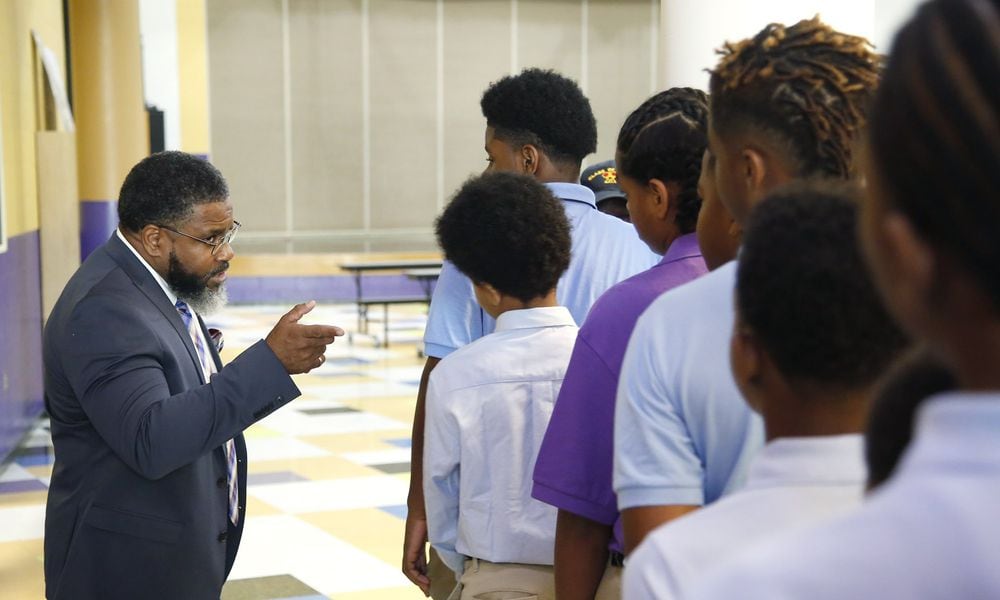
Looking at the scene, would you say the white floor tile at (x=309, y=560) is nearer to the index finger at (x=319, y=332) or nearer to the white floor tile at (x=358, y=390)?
the index finger at (x=319, y=332)

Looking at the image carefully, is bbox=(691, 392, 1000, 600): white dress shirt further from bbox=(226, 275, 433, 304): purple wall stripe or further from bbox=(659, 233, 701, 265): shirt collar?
bbox=(226, 275, 433, 304): purple wall stripe

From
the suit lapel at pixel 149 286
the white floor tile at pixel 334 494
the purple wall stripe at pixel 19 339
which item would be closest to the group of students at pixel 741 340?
the suit lapel at pixel 149 286

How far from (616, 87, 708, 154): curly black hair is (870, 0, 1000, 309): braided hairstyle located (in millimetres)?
1238

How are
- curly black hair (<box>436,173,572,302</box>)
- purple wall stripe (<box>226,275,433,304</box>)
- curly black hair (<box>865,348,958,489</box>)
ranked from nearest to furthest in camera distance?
1. curly black hair (<box>865,348,958,489</box>)
2. curly black hair (<box>436,173,572,302</box>)
3. purple wall stripe (<box>226,275,433,304</box>)

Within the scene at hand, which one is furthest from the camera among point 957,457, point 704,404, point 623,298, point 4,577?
point 4,577

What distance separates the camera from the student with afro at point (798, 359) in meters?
0.95

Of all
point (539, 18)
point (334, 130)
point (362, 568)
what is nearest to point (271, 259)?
point (334, 130)

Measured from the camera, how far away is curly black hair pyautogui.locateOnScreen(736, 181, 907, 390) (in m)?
0.98

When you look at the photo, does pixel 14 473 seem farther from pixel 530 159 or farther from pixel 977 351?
pixel 977 351

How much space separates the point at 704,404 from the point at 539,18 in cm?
1959

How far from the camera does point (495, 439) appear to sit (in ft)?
7.06

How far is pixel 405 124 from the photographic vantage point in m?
20.1

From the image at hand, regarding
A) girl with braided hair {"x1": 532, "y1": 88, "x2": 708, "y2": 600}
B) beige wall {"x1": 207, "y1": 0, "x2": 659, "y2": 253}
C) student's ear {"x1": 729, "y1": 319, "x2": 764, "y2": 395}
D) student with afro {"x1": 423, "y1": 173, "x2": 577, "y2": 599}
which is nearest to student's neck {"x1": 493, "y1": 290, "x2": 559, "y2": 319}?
student with afro {"x1": 423, "y1": 173, "x2": 577, "y2": 599}

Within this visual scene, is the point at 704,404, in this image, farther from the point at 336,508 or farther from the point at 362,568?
the point at 336,508
